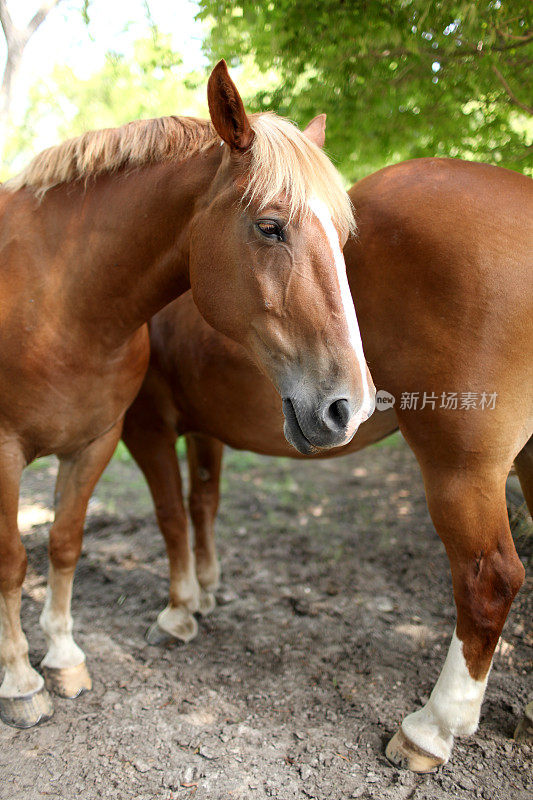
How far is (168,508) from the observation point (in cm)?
313

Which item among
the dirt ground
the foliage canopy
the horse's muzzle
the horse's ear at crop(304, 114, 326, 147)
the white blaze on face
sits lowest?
the dirt ground

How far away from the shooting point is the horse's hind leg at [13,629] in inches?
89.4

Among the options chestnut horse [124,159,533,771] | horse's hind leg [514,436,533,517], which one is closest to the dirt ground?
chestnut horse [124,159,533,771]

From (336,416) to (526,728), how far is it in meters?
1.59

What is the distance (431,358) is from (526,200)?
0.62 m

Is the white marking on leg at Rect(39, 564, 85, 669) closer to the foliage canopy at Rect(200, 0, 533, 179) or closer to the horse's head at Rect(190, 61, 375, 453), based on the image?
the horse's head at Rect(190, 61, 375, 453)

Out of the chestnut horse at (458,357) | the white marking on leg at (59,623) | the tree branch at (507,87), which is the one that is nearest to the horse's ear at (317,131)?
the chestnut horse at (458,357)

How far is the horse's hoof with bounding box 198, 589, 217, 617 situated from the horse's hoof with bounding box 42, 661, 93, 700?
0.91 metres

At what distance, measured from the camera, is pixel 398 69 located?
2.77 m

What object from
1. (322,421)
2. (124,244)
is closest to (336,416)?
(322,421)

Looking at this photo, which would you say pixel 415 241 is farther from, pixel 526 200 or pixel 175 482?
pixel 175 482

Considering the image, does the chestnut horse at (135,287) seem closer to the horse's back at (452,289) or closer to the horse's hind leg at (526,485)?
the horse's back at (452,289)

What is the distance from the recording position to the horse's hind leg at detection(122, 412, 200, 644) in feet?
10.00

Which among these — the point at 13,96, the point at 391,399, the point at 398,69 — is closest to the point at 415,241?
the point at 391,399
